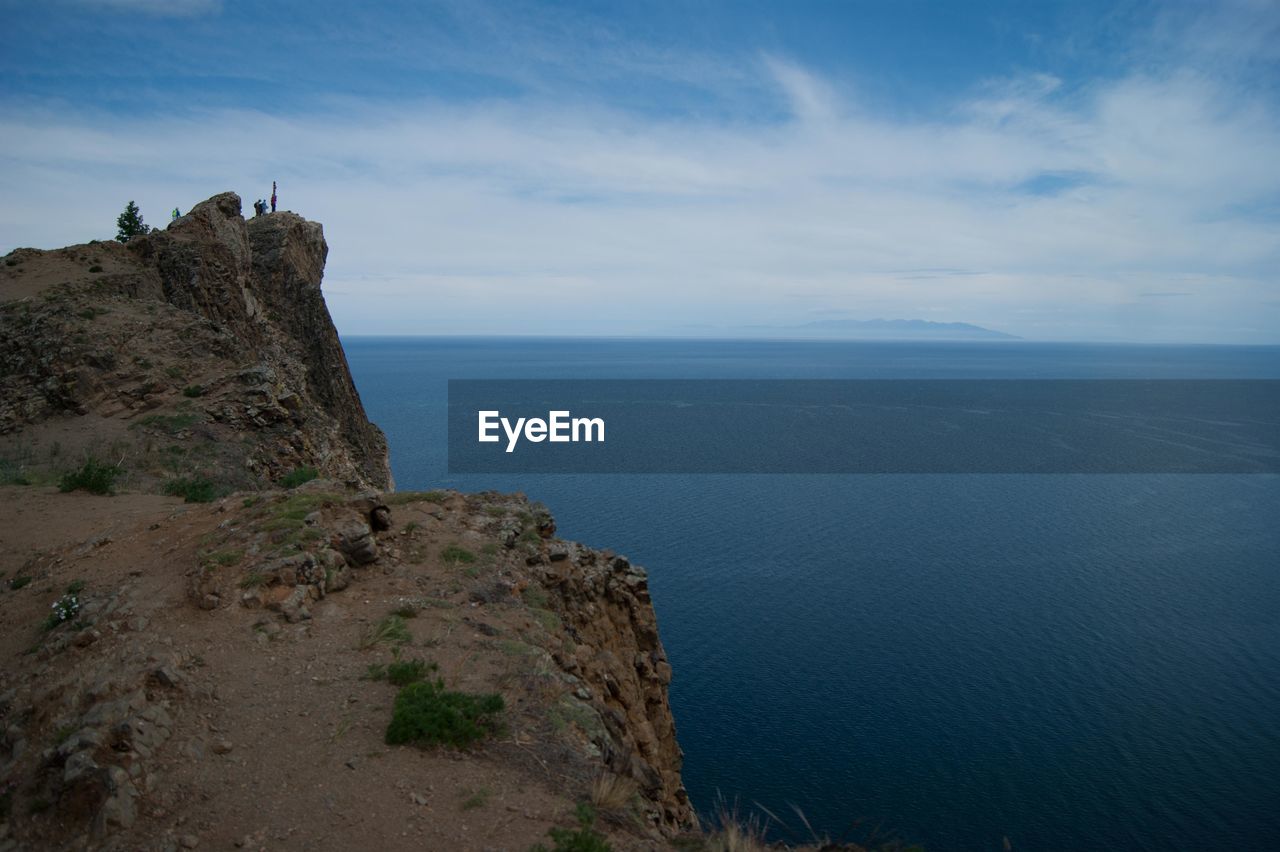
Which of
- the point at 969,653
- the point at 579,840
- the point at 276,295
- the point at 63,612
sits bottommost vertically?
the point at 969,653

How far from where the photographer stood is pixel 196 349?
29453 millimetres

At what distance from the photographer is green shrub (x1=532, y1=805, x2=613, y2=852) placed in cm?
855

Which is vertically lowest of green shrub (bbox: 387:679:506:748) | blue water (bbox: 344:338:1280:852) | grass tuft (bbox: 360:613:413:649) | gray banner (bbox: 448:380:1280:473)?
blue water (bbox: 344:338:1280:852)

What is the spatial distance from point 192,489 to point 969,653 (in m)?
34.4

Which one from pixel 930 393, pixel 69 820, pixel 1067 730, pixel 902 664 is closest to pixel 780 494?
pixel 902 664

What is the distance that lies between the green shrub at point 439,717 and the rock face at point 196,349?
585 inches

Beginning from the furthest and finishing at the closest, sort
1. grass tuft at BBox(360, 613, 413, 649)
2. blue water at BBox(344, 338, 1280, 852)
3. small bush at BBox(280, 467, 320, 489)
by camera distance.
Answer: blue water at BBox(344, 338, 1280, 852) < small bush at BBox(280, 467, 320, 489) < grass tuft at BBox(360, 613, 413, 649)

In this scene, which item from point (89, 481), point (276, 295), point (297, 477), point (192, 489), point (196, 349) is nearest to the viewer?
point (89, 481)

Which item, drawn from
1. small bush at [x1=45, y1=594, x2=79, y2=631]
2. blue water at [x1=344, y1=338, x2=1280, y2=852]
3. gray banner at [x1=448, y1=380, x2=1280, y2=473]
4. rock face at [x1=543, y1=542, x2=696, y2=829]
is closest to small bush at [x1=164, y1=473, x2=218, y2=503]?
small bush at [x1=45, y1=594, x2=79, y2=631]

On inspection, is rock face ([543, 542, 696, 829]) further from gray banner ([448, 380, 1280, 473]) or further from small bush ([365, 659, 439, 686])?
gray banner ([448, 380, 1280, 473])

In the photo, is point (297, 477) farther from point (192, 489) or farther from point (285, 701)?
point (285, 701)

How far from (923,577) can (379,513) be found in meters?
40.4

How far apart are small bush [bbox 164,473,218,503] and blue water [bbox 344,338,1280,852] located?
57.7 feet

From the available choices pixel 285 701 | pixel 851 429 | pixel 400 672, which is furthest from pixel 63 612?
pixel 851 429
